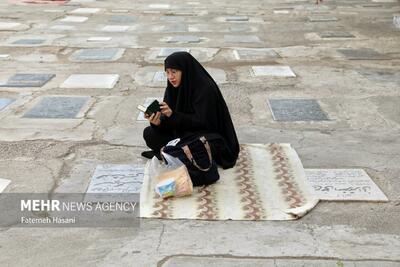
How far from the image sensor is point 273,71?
8.50 metres

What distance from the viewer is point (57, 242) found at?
3729 millimetres

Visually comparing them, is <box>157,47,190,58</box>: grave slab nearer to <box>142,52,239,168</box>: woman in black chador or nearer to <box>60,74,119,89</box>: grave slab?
<box>60,74,119,89</box>: grave slab

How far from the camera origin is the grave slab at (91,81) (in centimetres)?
769

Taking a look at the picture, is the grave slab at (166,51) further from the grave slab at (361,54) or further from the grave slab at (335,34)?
the grave slab at (335,34)

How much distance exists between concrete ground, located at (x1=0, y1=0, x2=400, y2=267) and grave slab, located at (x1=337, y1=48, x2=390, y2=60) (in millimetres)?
106

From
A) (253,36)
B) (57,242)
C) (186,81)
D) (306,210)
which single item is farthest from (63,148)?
(253,36)

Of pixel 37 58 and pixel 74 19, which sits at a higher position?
pixel 37 58

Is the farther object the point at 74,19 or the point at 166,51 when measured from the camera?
the point at 74,19

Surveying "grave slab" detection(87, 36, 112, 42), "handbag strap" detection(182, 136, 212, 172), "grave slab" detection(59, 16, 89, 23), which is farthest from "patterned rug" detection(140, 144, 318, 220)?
"grave slab" detection(59, 16, 89, 23)

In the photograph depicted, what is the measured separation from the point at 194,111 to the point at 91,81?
3.51m

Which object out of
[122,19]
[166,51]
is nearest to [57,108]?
[166,51]

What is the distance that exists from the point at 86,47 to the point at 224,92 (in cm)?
406

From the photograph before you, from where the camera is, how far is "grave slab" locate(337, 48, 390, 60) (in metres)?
9.48

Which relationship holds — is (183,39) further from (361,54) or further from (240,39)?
(361,54)
